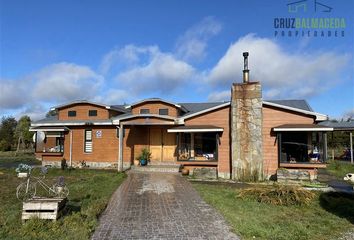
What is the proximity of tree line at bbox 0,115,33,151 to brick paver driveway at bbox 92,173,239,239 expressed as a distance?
38268mm

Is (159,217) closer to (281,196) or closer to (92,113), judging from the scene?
(281,196)

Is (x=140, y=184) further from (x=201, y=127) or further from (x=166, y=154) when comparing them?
(x=166, y=154)

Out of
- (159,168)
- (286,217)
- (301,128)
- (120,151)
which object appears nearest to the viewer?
(286,217)

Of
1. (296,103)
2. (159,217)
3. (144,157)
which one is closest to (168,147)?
(144,157)

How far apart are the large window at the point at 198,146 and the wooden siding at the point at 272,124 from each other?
2.62 metres

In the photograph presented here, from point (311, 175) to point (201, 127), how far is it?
19.8ft

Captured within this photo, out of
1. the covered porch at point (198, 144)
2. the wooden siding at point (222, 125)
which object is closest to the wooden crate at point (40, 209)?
the covered porch at point (198, 144)

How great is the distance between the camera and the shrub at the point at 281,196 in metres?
9.59

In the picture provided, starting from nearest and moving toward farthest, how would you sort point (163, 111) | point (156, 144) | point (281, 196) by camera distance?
1. point (281, 196)
2. point (156, 144)
3. point (163, 111)

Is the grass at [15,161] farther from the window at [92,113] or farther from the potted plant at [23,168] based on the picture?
the potted plant at [23,168]

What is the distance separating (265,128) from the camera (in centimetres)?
1556

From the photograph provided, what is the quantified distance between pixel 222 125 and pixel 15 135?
42707 mm

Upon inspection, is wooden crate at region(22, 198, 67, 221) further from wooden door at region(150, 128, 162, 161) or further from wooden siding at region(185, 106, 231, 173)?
wooden door at region(150, 128, 162, 161)

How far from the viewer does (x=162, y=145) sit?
19500 mm
